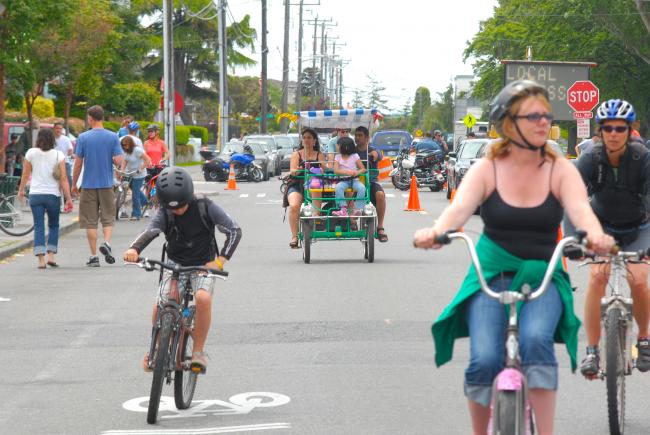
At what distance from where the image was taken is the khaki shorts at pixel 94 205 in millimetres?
17000

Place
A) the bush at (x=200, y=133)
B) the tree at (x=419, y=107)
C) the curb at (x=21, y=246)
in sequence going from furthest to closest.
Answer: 1. the tree at (x=419, y=107)
2. the bush at (x=200, y=133)
3. the curb at (x=21, y=246)

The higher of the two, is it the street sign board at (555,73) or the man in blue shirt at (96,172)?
the street sign board at (555,73)

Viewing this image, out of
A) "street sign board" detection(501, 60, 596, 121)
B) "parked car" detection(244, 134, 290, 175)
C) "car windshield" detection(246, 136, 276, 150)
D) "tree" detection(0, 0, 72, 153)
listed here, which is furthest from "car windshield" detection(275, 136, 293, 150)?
"tree" detection(0, 0, 72, 153)


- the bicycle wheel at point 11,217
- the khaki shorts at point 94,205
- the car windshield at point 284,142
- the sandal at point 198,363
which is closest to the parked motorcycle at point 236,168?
the car windshield at point 284,142

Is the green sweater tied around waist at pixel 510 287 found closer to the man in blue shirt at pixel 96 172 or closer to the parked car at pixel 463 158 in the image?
the man in blue shirt at pixel 96 172

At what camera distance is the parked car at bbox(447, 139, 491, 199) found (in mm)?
31562

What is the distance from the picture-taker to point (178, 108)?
39062mm

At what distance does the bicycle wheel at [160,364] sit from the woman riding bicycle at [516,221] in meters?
2.39

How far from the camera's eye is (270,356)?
10055 millimetres

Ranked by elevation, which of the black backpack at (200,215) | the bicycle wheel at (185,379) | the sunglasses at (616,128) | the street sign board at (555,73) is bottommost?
the bicycle wheel at (185,379)

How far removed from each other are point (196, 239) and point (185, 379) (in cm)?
86

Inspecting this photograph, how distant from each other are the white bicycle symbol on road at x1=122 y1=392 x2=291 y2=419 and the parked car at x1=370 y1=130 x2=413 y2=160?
128 feet

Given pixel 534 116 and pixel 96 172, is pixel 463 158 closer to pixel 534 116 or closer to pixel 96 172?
pixel 96 172

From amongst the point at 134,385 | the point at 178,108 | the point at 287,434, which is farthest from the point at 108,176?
the point at 178,108
